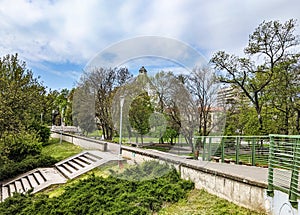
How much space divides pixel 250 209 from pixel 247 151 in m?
4.41

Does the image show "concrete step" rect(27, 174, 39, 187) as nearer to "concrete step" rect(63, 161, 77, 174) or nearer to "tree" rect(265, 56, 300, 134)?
"concrete step" rect(63, 161, 77, 174)

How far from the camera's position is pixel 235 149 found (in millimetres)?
9188

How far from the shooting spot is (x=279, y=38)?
13898 mm

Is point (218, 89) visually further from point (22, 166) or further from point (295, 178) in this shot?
point (22, 166)

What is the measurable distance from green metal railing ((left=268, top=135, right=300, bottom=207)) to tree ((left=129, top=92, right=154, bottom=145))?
2.62m

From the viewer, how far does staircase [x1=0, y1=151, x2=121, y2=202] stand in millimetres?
10578

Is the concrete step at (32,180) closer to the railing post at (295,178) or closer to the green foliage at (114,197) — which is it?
the green foliage at (114,197)

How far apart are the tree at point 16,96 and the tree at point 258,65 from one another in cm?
985

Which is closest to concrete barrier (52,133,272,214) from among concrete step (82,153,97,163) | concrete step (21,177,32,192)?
concrete step (82,153,97,163)

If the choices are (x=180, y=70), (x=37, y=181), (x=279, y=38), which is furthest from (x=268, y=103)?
(x=37, y=181)

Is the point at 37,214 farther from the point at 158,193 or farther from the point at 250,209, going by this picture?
the point at 250,209

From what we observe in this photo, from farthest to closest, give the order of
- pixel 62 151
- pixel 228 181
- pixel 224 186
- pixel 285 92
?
1. pixel 62 151
2. pixel 285 92
3. pixel 224 186
4. pixel 228 181

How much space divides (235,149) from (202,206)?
4.10 m

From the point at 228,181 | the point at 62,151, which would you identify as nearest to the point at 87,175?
the point at 228,181
